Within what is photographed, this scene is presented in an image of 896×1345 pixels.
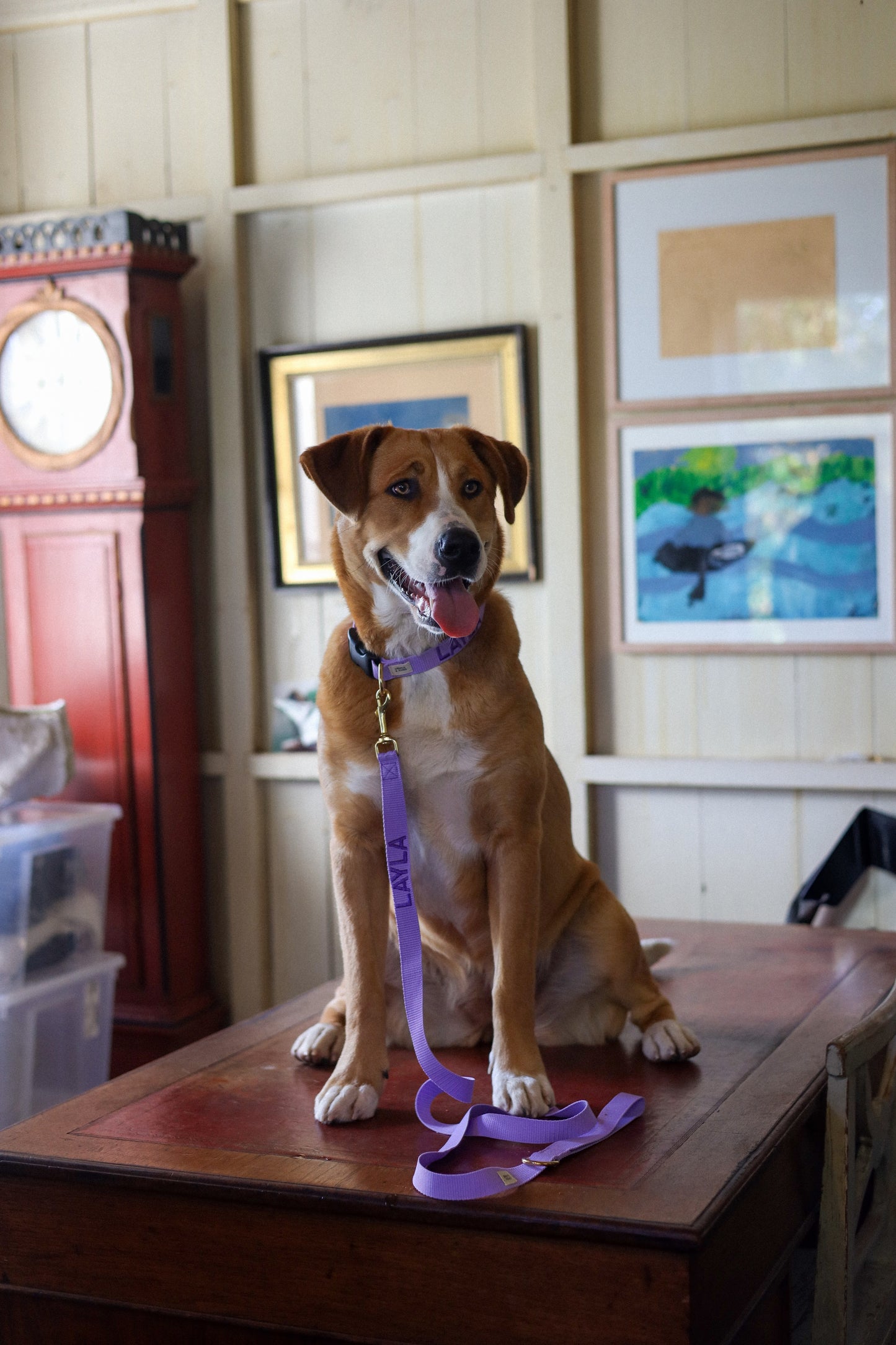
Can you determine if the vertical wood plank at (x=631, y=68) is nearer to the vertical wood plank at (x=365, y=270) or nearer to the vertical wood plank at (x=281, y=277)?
the vertical wood plank at (x=365, y=270)

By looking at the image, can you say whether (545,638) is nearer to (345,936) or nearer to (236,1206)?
(345,936)

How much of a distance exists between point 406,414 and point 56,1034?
1.55m

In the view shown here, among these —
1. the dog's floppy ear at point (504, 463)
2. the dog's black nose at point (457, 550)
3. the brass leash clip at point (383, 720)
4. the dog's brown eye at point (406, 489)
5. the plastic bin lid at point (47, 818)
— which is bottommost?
the plastic bin lid at point (47, 818)

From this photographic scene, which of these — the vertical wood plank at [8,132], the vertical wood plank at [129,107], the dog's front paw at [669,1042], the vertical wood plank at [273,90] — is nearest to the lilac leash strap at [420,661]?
the dog's front paw at [669,1042]

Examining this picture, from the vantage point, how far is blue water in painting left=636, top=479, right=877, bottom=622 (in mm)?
2744

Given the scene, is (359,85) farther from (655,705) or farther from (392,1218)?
(392,1218)

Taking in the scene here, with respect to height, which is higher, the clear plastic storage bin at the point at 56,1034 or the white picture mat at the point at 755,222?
the white picture mat at the point at 755,222

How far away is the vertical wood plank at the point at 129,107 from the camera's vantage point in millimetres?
3277

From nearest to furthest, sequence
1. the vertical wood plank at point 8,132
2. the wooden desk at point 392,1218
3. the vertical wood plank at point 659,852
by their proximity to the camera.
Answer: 1. the wooden desk at point 392,1218
2. the vertical wood plank at point 659,852
3. the vertical wood plank at point 8,132

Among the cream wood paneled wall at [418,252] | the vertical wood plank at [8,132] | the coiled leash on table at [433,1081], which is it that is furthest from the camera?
the vertical wood plank at [8,132]

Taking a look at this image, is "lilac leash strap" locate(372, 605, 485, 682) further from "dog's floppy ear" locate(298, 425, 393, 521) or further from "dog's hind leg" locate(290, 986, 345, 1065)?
"dog's hind leg" locate(290, 986, 345, 1065)

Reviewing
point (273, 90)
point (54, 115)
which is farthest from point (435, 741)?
point (54, 115)

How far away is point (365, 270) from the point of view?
10.2ft

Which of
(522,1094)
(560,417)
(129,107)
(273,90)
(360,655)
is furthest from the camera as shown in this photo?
(129,107)
